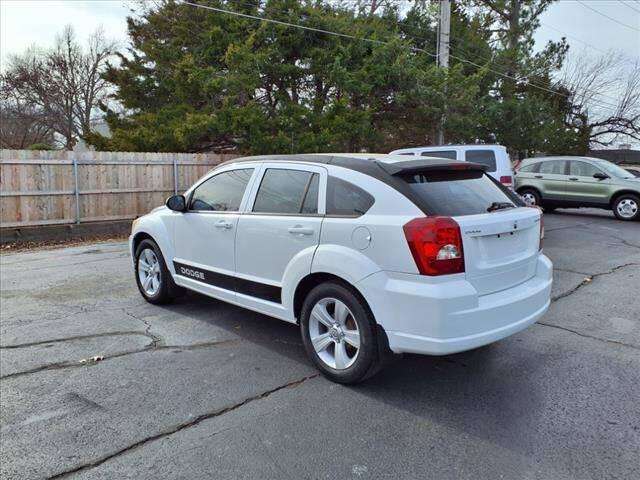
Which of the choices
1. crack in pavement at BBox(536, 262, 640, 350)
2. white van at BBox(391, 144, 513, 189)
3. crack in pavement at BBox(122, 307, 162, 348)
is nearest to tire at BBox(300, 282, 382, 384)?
crack in pavement at BBox(122, 307, 162, 348)

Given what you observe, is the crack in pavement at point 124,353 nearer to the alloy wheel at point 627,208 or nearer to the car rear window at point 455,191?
the car rear window at point 455,191

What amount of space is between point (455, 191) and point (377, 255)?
838 millimetres

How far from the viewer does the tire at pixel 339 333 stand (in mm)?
3518

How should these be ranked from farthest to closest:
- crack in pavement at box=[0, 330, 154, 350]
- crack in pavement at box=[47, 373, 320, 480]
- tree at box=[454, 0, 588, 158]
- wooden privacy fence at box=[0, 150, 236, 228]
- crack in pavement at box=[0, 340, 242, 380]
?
tree at box=[454, 0, 588, 158], wooden privacy fence at box=[0, 150, 236, 228], crack in pavement at box=[0, 330, 154, 350], crack in pavement at box=[0, 340, 242, 380], crack in pavement at box=[47, 373, 320, 480]

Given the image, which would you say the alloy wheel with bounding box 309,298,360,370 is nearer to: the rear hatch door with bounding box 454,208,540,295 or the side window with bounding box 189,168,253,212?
the rear hatch door with bounding box 454,208,540,295

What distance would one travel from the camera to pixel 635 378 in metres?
3.81

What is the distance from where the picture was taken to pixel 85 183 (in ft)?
40.5

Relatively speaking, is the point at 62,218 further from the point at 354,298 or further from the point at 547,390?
the point at 547,390

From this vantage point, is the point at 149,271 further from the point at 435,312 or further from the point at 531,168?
the point at 531,168

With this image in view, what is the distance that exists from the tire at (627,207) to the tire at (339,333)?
12.8 m

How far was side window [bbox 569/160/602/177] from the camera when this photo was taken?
46.3 ft

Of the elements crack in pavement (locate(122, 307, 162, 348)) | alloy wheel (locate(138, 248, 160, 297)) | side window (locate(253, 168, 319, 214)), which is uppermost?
side window (locate(253, 168, 319, 214))

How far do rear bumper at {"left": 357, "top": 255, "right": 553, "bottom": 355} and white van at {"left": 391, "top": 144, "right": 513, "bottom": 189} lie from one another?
→ 26.9 ft

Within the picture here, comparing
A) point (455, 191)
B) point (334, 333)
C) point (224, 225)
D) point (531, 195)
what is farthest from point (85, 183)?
point (531, 195)
